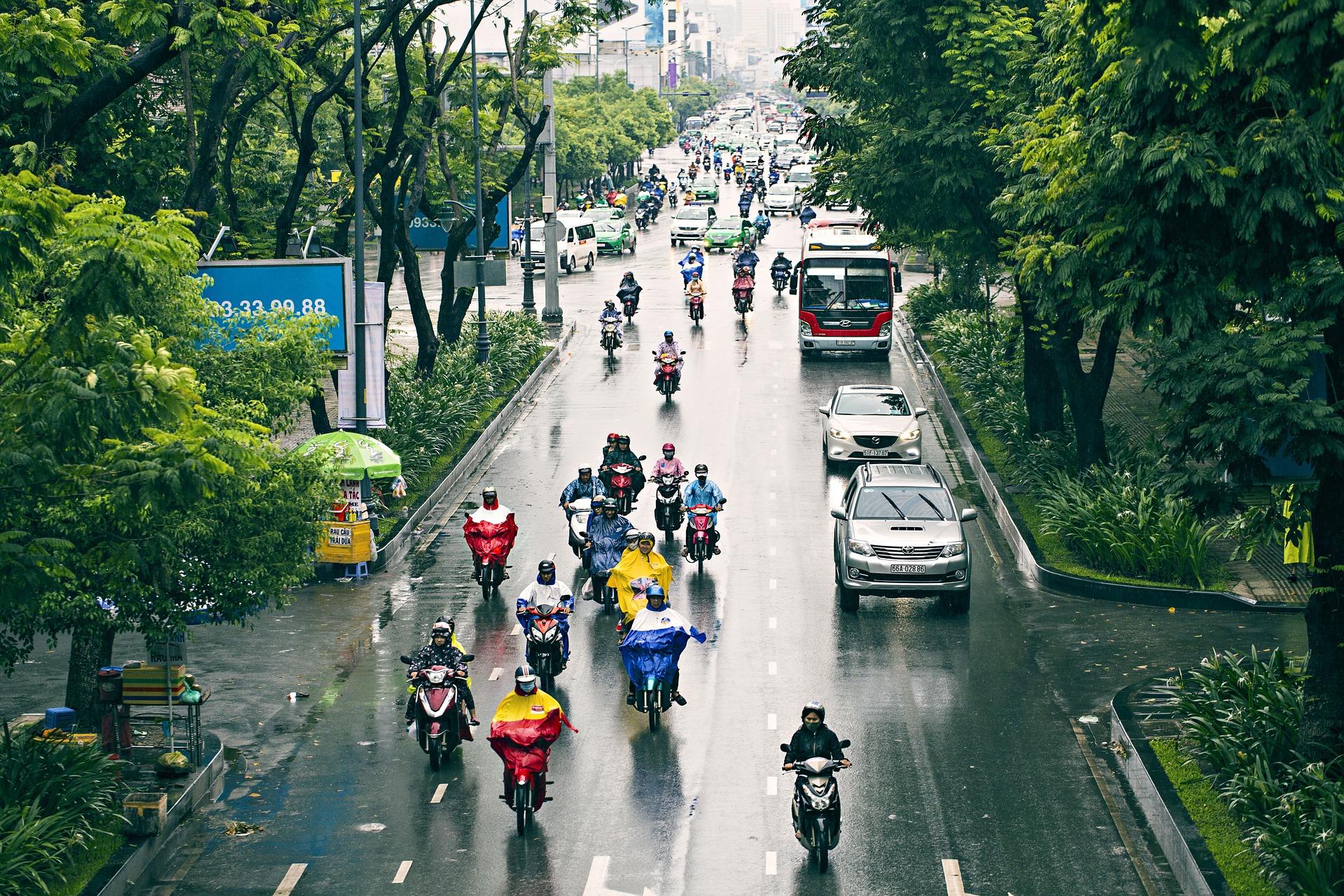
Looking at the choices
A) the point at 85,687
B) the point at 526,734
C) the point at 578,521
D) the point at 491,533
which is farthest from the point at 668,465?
the point at 526,734

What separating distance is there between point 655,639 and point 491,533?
625 cm

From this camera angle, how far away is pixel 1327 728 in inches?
→ 599

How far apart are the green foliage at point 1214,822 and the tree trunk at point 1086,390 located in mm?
11180

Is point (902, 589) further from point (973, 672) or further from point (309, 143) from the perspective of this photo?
point (309, 143)

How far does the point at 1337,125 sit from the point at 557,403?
A: 26326 mm

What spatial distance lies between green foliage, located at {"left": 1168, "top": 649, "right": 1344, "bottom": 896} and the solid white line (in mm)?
5165

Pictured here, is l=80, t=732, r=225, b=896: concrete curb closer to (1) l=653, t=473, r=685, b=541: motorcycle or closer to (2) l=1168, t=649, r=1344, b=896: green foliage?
(2) l=1168, t=649, r=1344, b=896: green foliage

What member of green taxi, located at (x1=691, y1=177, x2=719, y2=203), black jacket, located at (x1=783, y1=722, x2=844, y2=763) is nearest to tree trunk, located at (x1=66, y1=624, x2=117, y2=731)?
black jacket, located at (x1=783, y1=722, x2=844, y2=763)

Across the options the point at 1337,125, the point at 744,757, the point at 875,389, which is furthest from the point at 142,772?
the point at 875,389

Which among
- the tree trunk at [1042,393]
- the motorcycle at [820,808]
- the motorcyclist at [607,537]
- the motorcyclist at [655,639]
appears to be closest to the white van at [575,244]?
the tree trunk at [1042,393]

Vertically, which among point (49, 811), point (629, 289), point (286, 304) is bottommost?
point (49, 811)

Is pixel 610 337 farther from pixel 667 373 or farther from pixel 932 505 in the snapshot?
pixel 932 505

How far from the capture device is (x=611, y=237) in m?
72.8

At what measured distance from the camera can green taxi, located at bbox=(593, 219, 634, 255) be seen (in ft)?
238
